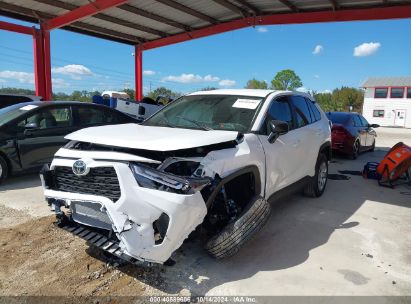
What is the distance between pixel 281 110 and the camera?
4.82 meters

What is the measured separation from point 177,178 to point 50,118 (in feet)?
17.9

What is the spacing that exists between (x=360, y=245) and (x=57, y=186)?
3.53 meters

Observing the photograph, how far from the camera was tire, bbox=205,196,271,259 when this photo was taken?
333 centimetres

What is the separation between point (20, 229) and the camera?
4.43 meters

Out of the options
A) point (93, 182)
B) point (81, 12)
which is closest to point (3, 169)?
point (93, 182)

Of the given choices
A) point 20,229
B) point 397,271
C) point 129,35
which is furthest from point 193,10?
point 397,271

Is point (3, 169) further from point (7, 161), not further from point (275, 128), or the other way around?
point (275, 128)

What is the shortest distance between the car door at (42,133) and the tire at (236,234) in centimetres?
495

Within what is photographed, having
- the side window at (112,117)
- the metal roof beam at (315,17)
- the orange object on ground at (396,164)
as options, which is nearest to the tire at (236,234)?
the orange object on ground at (396,164)

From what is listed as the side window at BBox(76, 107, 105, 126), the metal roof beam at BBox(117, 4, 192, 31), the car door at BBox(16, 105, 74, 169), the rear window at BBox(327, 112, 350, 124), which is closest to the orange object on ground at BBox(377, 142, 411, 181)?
the rear window at BBox(327, 112, 350, 124)

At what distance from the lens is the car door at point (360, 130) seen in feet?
37.7

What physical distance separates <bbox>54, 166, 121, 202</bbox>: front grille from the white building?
48706 mm

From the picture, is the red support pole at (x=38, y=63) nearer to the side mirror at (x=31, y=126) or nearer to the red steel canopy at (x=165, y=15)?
the red steel canopy at (x=165, y=15)

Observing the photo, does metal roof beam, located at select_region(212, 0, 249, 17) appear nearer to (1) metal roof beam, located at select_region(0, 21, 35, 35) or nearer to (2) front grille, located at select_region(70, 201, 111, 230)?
(1) metal roof beam, located at select_region(0, 21, 35, 35)
